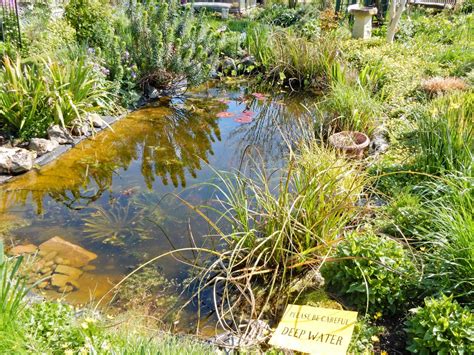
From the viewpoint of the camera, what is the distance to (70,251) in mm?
3385

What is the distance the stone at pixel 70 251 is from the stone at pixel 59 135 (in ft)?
6.05

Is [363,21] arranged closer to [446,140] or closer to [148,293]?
[446,140]

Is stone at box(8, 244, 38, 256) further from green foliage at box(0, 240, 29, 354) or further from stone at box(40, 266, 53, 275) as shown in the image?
green foliage at box(0, 240, 29, 354)

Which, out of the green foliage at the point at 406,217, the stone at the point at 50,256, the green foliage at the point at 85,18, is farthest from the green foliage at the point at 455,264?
the green foliage at the point at 85,18

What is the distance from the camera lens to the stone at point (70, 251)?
3.30 metres

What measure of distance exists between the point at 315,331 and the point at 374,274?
0.49 metres

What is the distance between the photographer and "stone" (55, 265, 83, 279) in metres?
3.16

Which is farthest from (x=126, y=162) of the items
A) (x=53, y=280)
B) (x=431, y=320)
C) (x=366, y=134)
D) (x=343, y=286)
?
(x=431, y=320)

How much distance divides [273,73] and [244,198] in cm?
527

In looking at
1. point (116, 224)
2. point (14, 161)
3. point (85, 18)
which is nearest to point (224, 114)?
point (85, 18)

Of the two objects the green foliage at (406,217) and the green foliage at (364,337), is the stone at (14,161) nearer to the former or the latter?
the green foliage at (406,217)

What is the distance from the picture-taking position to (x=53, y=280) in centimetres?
310

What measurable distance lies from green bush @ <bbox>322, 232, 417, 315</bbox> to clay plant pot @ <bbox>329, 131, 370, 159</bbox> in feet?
6.16

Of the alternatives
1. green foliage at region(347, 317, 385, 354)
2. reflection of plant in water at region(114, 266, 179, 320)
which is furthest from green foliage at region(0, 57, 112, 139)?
green foliage at region(347, 317, 385, 354)
